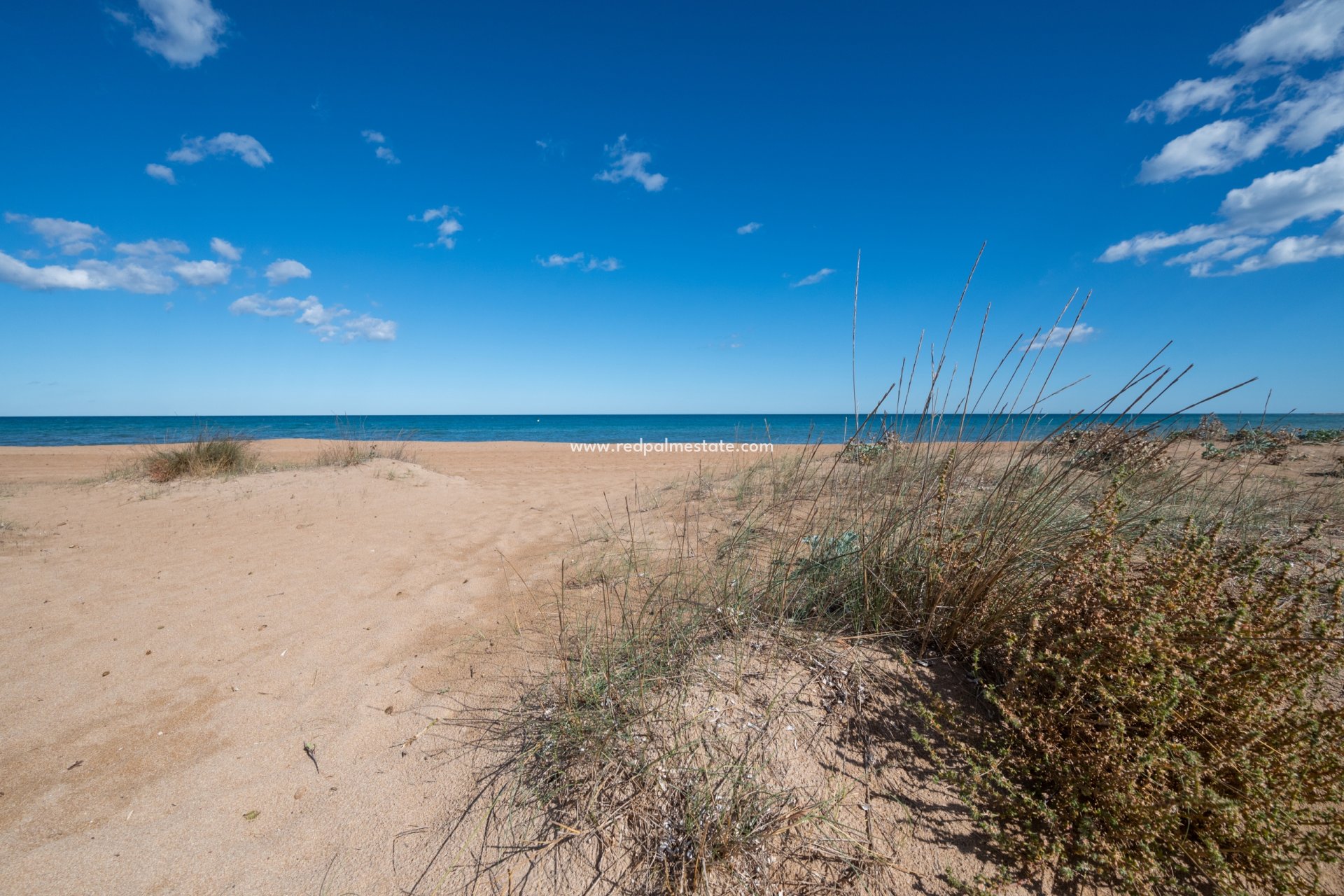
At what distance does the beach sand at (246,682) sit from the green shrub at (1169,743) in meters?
1.85

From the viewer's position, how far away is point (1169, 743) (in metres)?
1.38

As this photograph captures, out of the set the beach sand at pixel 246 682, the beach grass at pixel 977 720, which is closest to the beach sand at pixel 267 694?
the beach sand at pixel 246 682

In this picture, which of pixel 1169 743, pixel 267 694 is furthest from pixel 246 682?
pixel 1169 743

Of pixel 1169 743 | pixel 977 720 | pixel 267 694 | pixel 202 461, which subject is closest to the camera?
pixel 1169 743

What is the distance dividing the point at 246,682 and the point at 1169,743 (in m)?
3.79

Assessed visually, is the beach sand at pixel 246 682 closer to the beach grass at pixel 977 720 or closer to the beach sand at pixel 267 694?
the beach sand at pixel 267 694

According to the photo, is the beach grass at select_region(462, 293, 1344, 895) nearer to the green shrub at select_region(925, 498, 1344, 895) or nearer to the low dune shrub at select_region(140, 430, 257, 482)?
the green shrub at select_region(925, 498, 1344, 895)

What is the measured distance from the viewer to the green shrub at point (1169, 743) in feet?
4.43

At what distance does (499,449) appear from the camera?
18.9 meters

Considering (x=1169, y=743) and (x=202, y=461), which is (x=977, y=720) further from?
(x=202, y=461)

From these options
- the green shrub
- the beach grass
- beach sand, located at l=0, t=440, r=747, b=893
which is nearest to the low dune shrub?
beach sand, located at l=0, t=440, r=747, b=893

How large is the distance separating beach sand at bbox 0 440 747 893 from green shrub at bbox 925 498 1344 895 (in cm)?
185

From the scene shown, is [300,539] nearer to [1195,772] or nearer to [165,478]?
[165,478]

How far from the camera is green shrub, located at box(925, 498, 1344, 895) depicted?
4.43ft
